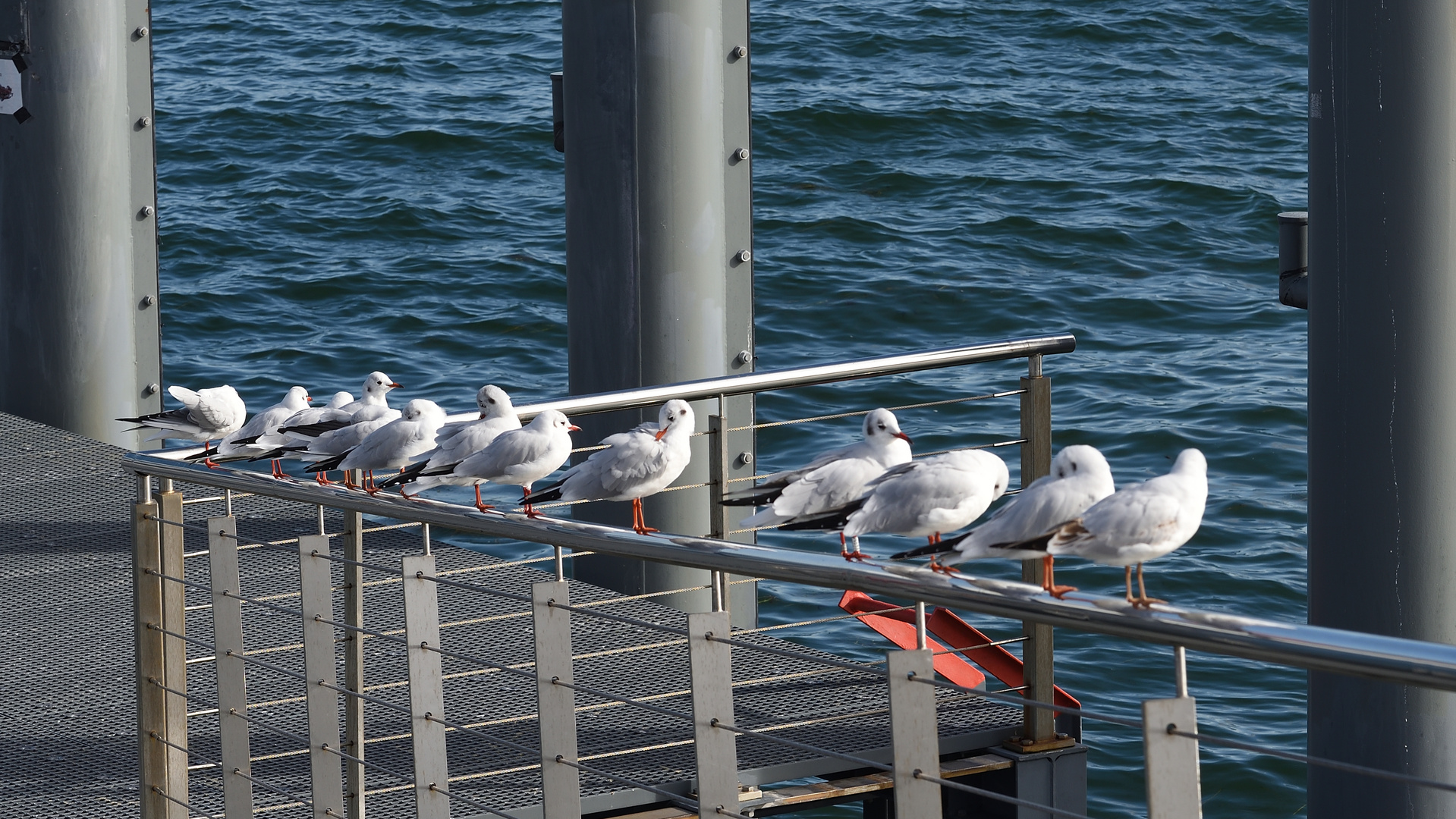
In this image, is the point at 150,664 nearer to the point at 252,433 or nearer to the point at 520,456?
the point at 520,456

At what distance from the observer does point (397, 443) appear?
4543mm

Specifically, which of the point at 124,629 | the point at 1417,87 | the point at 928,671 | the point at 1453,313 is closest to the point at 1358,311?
the point at 1453,313

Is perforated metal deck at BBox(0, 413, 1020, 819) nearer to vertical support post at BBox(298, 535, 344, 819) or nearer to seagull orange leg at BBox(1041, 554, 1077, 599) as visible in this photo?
vertical support post at BBox(298, 535, 344, 819)

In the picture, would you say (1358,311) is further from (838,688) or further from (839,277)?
(839,277)

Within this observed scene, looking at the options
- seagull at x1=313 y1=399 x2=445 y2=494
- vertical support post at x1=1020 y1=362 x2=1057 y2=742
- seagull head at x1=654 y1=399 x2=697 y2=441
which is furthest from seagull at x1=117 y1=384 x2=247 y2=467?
vertical support post at x1=1020 y1=362 x2=1057 y2=742

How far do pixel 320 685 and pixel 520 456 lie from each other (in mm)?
808

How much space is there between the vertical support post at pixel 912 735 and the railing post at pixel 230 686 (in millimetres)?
1670

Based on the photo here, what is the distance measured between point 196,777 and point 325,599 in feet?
3.86

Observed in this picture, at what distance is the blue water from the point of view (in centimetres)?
1109

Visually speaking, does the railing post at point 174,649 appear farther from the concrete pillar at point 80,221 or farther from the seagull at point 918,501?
the concrete pillar at point 80,221

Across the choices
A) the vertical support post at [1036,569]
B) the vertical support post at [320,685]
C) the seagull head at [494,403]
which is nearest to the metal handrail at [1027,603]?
the vertical support post at [320,685]

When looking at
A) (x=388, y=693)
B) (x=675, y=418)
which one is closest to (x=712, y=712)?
(x=675, y=418)

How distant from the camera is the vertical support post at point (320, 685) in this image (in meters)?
3.63

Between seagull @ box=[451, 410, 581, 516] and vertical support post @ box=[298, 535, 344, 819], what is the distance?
0.65 meters
